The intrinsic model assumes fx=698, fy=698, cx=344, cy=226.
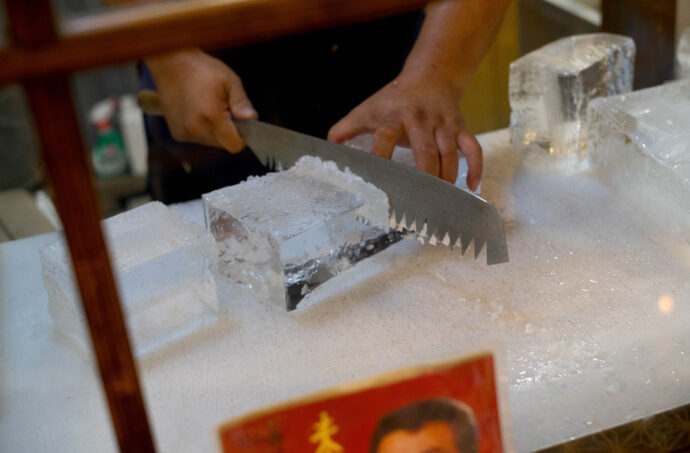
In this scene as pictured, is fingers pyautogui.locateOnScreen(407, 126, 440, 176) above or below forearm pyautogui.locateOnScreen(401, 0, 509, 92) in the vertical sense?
below

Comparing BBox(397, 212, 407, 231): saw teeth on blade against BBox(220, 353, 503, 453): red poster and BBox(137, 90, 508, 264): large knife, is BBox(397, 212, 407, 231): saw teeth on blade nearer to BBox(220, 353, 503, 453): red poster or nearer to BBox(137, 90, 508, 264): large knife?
BBox(137, 90, 508, 264): large knife

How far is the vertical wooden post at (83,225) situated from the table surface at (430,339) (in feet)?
0.52

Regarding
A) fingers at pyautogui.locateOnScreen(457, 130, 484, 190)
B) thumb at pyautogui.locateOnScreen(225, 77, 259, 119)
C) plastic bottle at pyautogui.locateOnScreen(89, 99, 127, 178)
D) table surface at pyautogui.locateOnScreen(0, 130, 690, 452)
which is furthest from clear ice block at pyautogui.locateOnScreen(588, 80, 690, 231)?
Answer: plastic bottle at pyautogui.locateOnScreen(89, 99, 127, 178)

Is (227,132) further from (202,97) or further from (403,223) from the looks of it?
(403,223)

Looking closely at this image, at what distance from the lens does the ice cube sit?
1132 mm

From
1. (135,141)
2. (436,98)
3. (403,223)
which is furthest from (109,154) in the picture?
(403,223)

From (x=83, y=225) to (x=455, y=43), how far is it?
0.84 metres

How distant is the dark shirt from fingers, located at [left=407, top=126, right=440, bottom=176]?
186 millimetres

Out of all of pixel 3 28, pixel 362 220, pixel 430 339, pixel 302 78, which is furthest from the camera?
pixel 302 78

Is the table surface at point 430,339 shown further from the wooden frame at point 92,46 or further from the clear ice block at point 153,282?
the wooden frame at point 92,46

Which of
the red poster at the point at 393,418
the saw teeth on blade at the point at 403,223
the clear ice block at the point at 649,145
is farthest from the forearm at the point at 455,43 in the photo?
the red poster at the point at 393,418

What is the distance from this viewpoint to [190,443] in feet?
1.97

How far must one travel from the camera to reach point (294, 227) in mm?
733

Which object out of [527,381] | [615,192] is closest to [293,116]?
[615,192]
